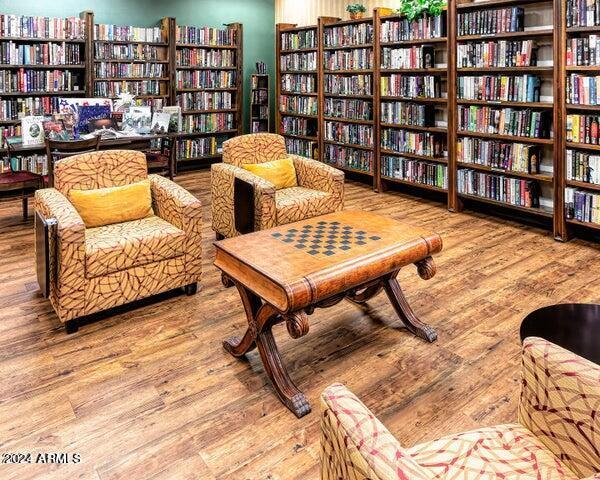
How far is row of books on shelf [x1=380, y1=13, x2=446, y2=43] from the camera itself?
516 centimetres

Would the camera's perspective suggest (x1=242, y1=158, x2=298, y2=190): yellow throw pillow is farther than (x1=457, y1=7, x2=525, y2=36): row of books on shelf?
No

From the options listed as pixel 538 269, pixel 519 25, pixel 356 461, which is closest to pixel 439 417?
pixel 356 461

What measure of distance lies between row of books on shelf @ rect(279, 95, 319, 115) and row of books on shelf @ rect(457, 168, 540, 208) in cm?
268

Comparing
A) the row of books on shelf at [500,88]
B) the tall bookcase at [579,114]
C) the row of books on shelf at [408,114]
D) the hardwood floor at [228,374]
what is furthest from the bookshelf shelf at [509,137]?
the hardwood floor at [228,374]

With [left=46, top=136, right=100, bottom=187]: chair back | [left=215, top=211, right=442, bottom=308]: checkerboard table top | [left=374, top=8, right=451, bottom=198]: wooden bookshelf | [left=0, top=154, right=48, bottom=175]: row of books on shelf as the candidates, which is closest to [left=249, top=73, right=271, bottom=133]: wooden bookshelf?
[left=374, top=8, right=451, bottom=198]: wooden bookshelf

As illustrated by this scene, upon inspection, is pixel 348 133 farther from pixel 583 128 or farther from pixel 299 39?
pixel 583 128

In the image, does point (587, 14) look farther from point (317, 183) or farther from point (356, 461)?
point (356, 461)

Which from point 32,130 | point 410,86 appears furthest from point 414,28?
point 32,130

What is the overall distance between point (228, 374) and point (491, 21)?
3.93 metres

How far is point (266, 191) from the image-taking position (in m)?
3.70

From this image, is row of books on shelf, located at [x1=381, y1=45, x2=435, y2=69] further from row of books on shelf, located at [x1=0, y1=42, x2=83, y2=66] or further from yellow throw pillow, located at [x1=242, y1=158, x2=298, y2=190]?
row of books on shelf, located at [x1=0, y1=42, x2=83, y2=66]

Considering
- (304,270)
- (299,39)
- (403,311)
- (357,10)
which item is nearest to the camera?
(304,270)

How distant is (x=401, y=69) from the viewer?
5.64m

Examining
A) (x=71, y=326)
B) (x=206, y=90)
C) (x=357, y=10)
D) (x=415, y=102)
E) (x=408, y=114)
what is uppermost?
(x=357, y=10)
